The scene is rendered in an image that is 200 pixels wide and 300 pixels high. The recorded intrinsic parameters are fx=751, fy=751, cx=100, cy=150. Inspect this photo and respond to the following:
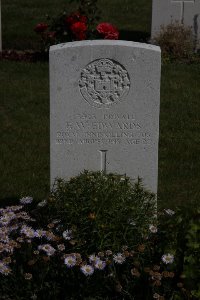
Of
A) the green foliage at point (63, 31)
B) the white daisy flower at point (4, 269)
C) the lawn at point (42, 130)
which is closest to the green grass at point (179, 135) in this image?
the lawn at point (42, 130)

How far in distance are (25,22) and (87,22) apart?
3.50 m

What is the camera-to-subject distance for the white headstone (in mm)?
12516

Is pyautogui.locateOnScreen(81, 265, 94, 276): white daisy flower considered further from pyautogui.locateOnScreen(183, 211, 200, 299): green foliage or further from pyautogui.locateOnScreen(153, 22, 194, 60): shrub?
pyautogui.locateOnScreen(153, 22, 194, 60): shrub

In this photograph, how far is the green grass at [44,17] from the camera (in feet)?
45.7

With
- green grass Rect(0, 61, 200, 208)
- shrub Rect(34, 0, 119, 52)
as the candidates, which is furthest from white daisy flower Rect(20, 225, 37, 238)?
shrub Rect(34, 0, 119, 52)

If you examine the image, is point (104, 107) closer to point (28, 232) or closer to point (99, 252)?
point (28, 232)

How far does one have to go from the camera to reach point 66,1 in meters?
17.5

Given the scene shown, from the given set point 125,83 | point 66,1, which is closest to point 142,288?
point 125,83

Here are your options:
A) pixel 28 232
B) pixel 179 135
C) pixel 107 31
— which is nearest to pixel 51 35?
pixel 107 31

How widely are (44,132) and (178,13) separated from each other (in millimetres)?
4876

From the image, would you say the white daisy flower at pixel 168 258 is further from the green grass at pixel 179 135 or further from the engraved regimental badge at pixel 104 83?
the green grass at pixel 179 135

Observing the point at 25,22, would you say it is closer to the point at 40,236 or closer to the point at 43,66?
the point at 43,66

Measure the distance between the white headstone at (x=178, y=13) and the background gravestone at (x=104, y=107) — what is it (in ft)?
23.4

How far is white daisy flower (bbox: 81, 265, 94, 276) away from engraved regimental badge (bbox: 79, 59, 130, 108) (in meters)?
1.43
